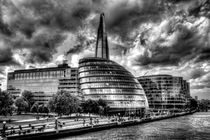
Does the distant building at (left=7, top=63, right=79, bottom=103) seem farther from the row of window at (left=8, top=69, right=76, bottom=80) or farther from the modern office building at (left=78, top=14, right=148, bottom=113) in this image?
the modern office building at (left=78, top=14, right=148, bottom=113)

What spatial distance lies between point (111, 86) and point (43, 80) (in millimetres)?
64129

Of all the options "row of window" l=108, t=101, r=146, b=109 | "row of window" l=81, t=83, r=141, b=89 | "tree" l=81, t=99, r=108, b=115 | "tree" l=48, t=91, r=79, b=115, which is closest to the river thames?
"tree" l=48, t=91, r=79, b=115

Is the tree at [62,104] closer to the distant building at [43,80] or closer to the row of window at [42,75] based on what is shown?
the distant building at [43,80]

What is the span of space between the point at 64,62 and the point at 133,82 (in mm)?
63798

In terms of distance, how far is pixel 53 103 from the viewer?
3492 inches

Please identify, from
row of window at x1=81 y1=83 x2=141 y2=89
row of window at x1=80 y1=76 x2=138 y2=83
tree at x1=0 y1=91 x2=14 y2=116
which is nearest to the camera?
tree at x1=0 y1=91 x2=14 y2=116

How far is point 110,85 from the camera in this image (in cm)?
13238

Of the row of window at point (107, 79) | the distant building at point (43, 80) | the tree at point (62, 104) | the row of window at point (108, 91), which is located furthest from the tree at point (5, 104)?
the distant building at point (43, 80)

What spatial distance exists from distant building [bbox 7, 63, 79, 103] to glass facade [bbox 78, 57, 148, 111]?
18.1 m

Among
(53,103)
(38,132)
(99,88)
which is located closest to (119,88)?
(99,88)

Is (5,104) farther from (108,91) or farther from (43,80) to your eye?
(43,80)

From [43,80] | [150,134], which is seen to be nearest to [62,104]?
[150,134]

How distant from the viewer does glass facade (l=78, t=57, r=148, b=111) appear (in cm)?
13038

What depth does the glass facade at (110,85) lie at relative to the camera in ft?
428
